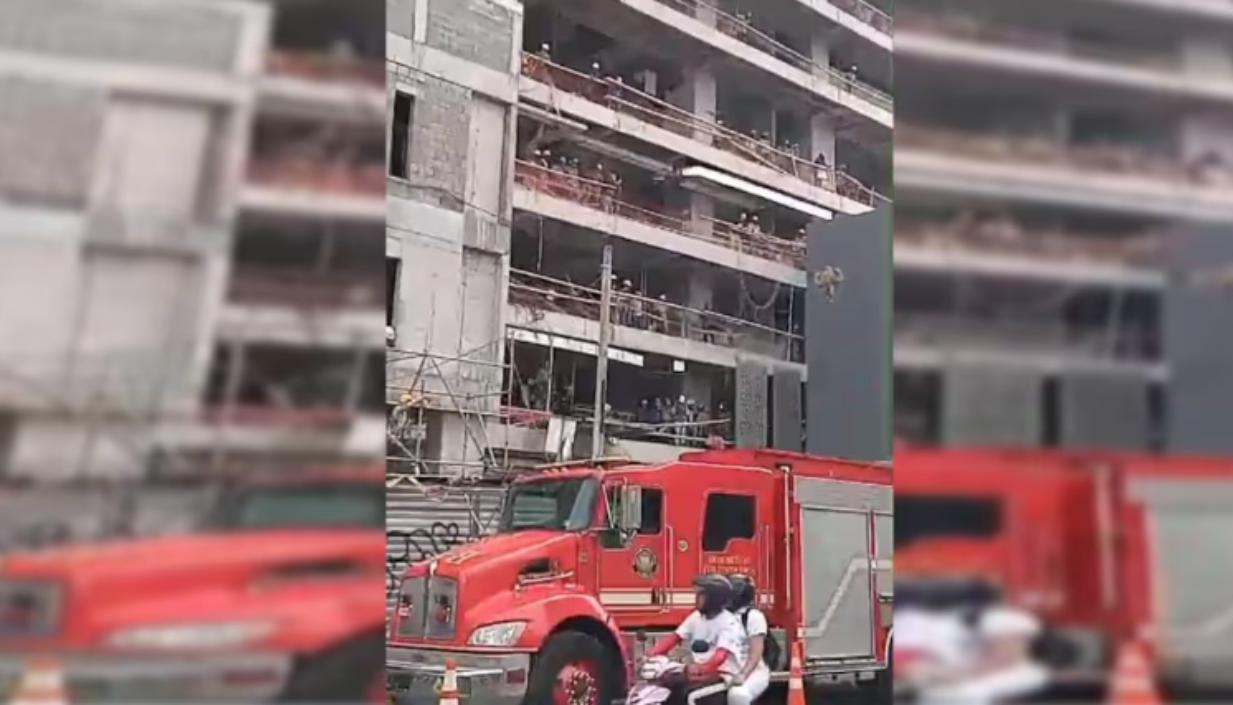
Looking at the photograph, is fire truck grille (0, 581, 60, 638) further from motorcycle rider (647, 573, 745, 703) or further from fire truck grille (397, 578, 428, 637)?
motorcycle rider (647, 573, 745, 703)

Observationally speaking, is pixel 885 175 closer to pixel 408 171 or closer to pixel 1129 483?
pixel 1129 483

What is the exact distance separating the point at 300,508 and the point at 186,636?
0.57 feet

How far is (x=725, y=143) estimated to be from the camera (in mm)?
1592

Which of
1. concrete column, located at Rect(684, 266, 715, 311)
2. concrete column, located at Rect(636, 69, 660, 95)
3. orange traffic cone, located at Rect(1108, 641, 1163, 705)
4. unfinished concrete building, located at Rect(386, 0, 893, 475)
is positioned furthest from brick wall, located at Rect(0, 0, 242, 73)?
orange traffic cone, located at Rect(1108, 641, 1163, 705)

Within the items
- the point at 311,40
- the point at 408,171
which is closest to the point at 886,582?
the point at 408,171

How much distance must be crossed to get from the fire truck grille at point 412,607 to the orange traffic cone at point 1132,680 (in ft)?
2.58

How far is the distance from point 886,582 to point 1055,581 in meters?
0.29

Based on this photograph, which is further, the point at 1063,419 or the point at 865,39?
the point at 865,39

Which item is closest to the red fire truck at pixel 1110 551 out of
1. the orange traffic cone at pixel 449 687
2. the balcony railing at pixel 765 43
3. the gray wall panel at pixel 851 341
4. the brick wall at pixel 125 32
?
the gray wall panel at pixel 851 341

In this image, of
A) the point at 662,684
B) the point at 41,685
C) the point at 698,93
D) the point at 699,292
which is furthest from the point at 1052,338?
the point at 41,685

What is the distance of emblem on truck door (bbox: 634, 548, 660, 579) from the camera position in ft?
5.26

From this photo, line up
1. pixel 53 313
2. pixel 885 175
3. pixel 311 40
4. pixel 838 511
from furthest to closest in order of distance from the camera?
pixel 838 511 → pixel 885 175 → pixel 311 40 → pixel 53 313

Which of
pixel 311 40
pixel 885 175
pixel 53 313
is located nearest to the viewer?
pixel 53 313

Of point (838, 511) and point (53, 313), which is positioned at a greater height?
point (53, 313)
